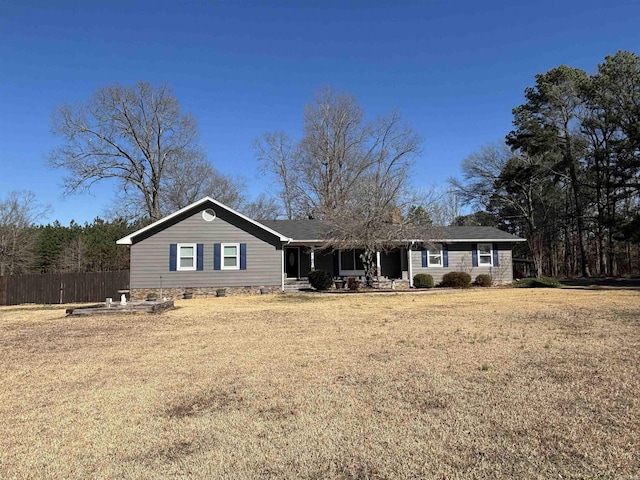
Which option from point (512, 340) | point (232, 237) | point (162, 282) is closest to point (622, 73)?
point (232, 237)

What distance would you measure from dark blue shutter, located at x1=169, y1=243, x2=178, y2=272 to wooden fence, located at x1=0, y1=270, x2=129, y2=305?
2.91 meters

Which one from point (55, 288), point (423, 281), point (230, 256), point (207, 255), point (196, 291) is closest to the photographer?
point (196, 291)

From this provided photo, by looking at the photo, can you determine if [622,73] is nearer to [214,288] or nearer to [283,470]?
[214,288]

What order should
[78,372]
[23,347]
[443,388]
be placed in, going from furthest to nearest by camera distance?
[23,347]
[78,372]
[443,388]

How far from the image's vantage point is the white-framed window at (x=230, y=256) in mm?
20547

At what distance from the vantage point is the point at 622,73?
27.3m

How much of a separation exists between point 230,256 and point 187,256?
2013 mm

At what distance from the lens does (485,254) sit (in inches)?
968

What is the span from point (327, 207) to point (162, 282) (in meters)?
17.7

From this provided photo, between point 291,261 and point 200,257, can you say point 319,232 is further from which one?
point 200,257

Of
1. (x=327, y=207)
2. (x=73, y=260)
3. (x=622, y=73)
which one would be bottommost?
(x=73, y=260)

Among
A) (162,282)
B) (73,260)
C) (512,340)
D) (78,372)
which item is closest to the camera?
(78,372)

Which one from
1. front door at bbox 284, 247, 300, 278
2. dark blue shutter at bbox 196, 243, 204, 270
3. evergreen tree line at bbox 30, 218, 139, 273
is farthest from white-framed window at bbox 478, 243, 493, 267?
evergreen tree line at bbox 30, 218, 139, 273

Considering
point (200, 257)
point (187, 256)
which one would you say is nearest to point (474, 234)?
point (200, 257)
